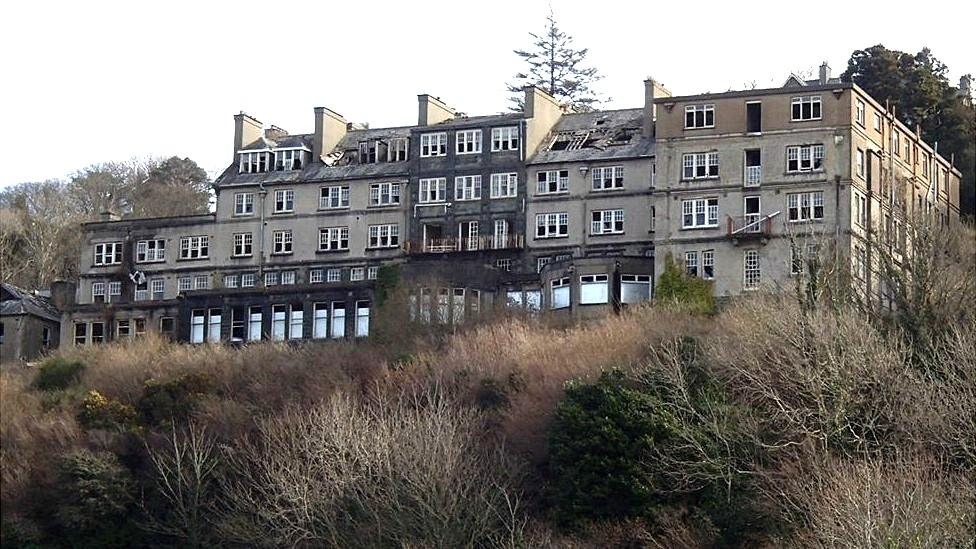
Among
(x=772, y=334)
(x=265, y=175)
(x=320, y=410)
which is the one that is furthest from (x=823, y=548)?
(x=265, y=175)

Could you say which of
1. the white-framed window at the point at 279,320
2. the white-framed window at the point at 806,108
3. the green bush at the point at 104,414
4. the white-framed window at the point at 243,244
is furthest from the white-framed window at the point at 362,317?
the white-framed window at the point at 806,108

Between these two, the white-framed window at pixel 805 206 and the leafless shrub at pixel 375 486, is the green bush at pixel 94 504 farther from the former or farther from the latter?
the white-framed window at pixel 805 206

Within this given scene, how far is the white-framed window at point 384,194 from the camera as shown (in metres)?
93.6

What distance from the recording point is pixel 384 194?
9388cm

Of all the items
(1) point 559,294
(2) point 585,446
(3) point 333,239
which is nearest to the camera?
(2) point 585,446

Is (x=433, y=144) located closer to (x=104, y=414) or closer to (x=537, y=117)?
(x=537, y=117)

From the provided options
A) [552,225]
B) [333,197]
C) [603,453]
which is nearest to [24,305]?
[333,197]

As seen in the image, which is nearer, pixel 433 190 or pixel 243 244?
pixel 433 190

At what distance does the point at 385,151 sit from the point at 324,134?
3.81 metres

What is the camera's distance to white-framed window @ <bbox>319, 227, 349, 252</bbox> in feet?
308

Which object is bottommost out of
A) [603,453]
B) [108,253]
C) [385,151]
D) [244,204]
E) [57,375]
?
[603,453]

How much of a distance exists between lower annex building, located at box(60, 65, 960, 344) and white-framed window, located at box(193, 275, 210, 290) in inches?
5.2

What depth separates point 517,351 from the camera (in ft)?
242

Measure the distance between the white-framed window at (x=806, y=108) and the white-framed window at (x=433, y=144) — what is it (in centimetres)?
1835
